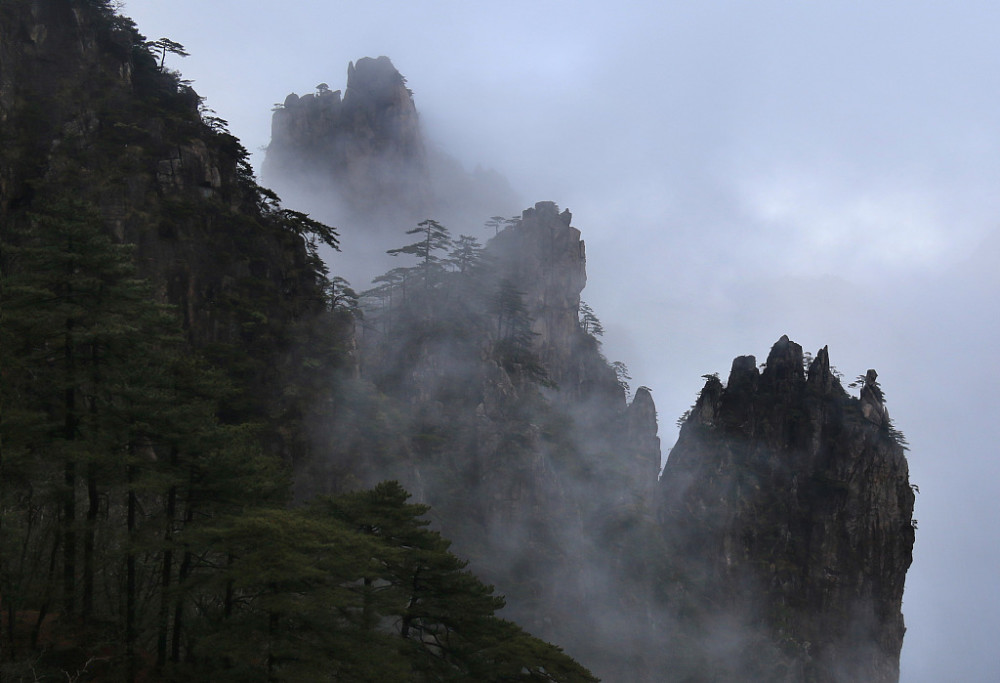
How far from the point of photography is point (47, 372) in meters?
20.2

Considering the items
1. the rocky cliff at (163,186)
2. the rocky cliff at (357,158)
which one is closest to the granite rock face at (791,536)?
the rocky cliff at (163,186)

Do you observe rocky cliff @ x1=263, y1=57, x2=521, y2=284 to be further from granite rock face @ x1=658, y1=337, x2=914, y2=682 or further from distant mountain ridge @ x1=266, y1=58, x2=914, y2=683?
granite rock face @ x1=658, y1=337, x2=914, y2=682

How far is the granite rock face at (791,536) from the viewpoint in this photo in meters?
70.9

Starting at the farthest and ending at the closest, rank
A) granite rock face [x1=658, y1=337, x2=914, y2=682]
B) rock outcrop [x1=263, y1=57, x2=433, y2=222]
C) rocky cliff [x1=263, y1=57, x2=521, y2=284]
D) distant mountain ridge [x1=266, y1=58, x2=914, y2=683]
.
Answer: rock outcrop [x1=263, y1=57, x2=433, y2=222] < rocky cliff [x1=263, y1=57, x2=521, y2=284] < granite rock face [x1=658, y1=337, x2=914, y2=682] < distant mountain ridge [x1=266, y1=58, x2=914, y2=683]

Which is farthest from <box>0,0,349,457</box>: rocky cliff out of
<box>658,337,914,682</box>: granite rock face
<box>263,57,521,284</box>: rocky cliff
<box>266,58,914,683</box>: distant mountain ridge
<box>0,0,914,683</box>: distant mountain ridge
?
<box>263,57,521,284</box>: rocky cliff

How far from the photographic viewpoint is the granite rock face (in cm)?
7088

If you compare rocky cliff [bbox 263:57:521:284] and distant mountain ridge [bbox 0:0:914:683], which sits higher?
rocky cliff [bbox 263:57:521:284]

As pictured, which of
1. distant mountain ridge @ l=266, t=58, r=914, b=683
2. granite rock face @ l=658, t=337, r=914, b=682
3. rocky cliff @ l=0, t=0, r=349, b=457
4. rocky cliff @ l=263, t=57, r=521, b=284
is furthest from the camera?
rocky cliff @ l=263, t=57, r=521, b=284

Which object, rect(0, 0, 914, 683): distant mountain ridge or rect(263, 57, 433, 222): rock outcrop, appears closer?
rect(0, 0, 914, 683): distant mountain ridge

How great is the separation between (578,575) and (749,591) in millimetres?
20931

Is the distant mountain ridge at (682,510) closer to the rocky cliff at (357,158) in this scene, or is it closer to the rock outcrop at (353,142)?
the rocky cliff at (357,158)

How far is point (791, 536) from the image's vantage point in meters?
75.6

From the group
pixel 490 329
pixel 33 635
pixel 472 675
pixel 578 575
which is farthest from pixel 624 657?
pixel 33 635

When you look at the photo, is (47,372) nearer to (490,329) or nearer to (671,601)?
(490,329)
